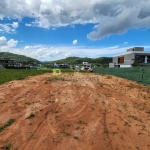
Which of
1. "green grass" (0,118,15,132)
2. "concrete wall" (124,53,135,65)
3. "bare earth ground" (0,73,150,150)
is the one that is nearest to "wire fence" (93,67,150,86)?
"bare earth ground" (0,73,150,150)

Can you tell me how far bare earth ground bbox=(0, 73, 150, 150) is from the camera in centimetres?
455

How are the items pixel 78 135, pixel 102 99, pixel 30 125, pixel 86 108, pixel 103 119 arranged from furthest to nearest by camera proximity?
pixel 102 99, pixel 86 108, pixel 103 119, pixel 30 125, pixel 78 135

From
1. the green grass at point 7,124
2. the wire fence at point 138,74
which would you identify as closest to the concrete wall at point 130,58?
the wire fence at point 138,74

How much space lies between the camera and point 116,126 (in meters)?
5.29

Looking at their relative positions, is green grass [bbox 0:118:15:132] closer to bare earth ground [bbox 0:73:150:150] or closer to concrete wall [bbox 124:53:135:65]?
bare earth ground [bbox 0:73:150:150]

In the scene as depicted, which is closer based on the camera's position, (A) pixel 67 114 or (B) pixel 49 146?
(B) pixel 49 146

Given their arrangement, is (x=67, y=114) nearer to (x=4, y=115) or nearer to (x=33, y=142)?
(x=33, y=142)

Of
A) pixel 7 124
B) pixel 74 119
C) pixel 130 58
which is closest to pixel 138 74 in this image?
pixel 74 119

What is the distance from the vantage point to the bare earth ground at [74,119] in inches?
179

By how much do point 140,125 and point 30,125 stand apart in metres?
3.65

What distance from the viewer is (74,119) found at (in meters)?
5.55

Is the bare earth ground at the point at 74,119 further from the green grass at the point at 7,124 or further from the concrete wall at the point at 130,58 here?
the concrete wall at the point at 130,58

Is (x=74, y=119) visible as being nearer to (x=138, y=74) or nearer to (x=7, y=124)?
(x=7, y=124)

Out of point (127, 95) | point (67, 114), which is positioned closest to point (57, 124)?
point (67, 114)
